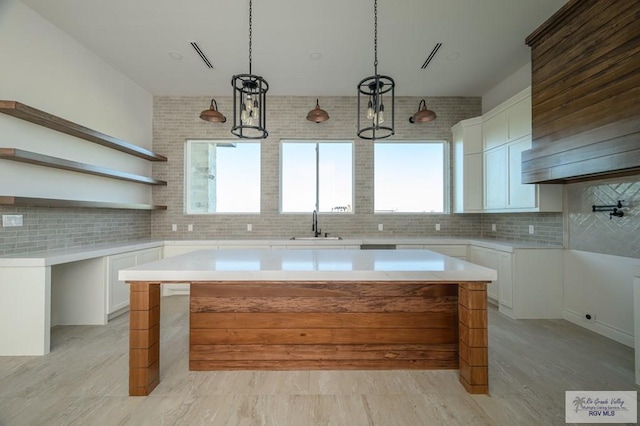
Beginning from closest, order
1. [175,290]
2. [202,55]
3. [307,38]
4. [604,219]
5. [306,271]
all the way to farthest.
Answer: [306,271] → [604,219] → [307,38] → [202,55] → [175,290]

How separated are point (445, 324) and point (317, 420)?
1.14 m

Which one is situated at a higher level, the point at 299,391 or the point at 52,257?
the point at 52,257

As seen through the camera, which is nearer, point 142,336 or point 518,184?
point 142,336

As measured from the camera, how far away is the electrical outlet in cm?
246

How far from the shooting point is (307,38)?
10.2 ft

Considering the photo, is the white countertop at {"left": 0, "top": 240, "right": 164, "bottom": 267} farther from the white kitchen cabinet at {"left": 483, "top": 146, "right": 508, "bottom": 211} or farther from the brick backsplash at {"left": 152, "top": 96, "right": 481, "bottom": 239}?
the white kitchen cabinet at {"left": 483, "top": 146, "right": 508, "bottom": 211}

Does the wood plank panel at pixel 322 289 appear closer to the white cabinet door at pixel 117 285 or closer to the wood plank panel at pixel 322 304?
the wood plank panel at pixel 322 304

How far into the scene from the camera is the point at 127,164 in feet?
13.2

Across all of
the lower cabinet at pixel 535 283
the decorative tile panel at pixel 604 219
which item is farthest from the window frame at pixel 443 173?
the decorative tile panel at pixel 604 219

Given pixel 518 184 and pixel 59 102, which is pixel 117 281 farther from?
pixel 518 184

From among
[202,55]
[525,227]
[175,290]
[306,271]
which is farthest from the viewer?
[175,290]

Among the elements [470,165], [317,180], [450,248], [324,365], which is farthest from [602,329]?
[317,180]

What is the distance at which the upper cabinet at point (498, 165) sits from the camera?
3152 millimetres

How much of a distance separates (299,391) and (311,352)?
278mm
